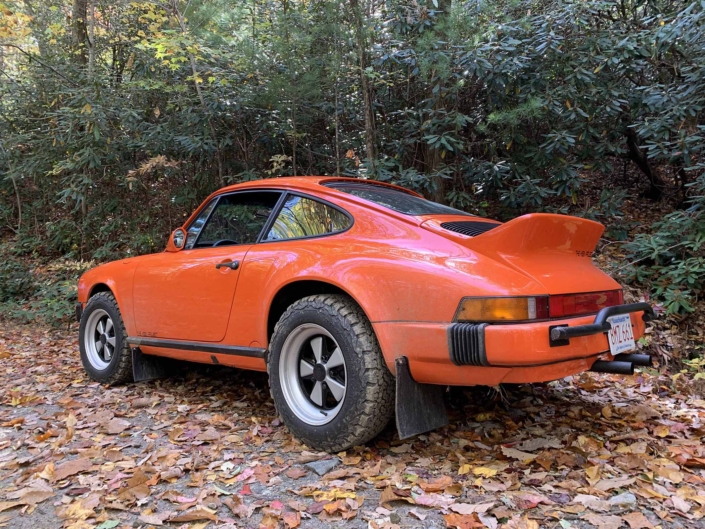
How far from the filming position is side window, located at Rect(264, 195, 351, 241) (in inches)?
120

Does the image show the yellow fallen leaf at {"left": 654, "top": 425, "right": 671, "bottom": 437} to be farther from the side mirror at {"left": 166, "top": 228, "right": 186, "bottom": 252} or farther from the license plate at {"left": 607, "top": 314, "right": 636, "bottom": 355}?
the side mirror at {"left": 166, "top": 228, "right": 186, "bottom": 252}

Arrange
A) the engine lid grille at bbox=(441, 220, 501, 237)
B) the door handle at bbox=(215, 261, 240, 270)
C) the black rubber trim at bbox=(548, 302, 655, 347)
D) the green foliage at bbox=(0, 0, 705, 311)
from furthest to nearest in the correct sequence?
1. the green foliage at bbox=(0, 0, 705, 311)
2. the door handle at bbox=(215, 261, 240, 270)
3. the engine lid grille at bbox=(441, 220, 501, 237)
4. the black rubber trim at bbox=(548, 302, 655, 347)

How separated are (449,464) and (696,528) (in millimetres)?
1039

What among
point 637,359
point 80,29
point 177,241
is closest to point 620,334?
point 637,359

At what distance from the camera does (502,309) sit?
88.3 inches

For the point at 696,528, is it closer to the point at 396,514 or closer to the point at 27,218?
the point at 396,514

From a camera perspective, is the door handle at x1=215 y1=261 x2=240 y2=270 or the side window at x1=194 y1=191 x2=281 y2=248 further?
the side window at x1=194 y1=191 x2=281 y2=248

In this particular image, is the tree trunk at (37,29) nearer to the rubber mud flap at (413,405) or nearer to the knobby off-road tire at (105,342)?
the knobby off-road tire at (105,342)

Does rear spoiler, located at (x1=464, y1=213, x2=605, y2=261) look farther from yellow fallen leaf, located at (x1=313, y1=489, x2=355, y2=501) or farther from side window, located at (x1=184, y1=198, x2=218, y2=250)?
side window, located at (x1=184, y1=198, x2=218, y2=250)

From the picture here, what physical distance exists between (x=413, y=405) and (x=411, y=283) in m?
0.61

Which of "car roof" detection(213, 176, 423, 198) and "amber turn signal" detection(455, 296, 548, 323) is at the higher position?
"car roof" detection(213, 176, 423, 198)

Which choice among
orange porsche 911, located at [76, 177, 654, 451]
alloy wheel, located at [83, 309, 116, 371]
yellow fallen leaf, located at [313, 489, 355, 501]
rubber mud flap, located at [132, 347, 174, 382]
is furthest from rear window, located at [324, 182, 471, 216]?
alloy wheel, located at [83, 309, 116, 371]

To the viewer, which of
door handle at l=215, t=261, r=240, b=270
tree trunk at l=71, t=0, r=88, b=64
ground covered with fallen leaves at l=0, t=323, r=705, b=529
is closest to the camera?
ground covered with fallen leaves at l=0, t=323, r=705, b=529

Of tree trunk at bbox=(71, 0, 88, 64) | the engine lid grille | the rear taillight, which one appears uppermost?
tree trunk at bbox=(71, 0, 88, 64)
